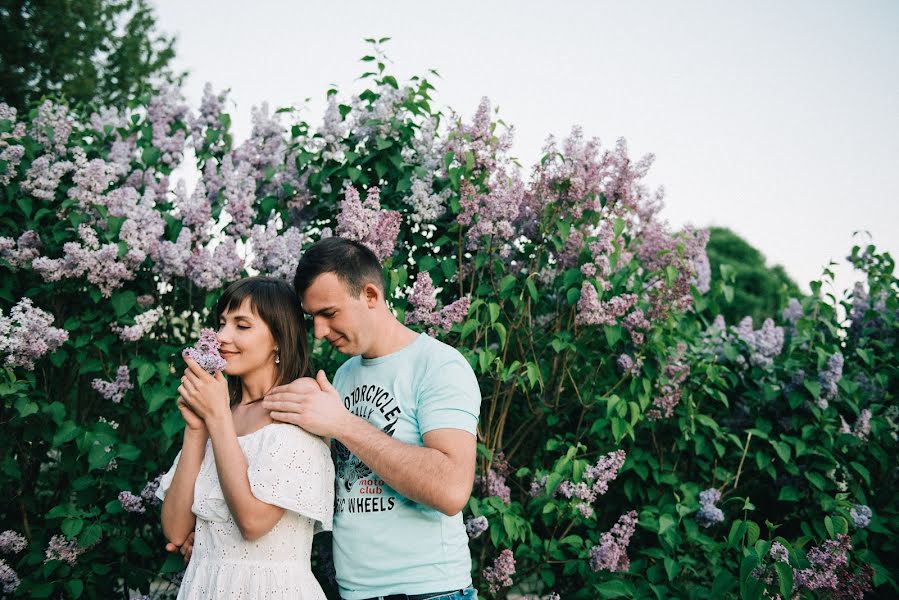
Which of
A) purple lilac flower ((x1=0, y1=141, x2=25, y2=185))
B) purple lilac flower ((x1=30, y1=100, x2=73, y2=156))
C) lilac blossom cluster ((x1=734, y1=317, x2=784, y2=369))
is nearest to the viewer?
purple lilac flower ((x1=0, y1=141, x2=25, y2=185))

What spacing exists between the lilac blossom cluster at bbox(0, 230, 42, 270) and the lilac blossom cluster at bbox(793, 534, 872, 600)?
3699 millimetres

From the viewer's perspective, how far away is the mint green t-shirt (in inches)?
82.7

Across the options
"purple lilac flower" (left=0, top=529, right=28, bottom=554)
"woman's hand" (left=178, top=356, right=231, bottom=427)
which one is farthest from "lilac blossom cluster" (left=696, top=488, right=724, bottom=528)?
"purple lilac flower" (left=0, top=529, right=28, bottom=554)

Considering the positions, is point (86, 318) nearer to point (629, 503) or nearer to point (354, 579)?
point (354, 579)

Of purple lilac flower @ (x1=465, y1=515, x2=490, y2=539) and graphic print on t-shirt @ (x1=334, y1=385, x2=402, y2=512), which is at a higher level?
graphic print on t-shirt @ (x1=334, y1=385, x2=402, y2=512)

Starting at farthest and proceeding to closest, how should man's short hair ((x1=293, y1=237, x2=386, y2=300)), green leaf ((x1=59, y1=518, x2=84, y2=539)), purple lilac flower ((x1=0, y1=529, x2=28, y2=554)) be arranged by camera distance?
1. purple lilac flower ((x1=0, y1=529, x2=28, y2=554))
2. green leaf ((x1=59, y1=518, x2=84, y2=539))
3. man's short hair ((x1=293, y1=237, x2=386, y2=300))

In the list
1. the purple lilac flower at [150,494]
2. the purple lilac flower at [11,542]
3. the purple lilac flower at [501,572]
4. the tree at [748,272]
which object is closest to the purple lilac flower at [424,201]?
the purple lilac flower at [501,572]

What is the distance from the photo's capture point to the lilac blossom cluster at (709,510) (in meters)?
3.27

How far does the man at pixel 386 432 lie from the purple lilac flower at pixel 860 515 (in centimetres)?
227

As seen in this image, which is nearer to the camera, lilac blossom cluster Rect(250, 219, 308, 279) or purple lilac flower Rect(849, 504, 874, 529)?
lilac blossom cluster Rect(250, 219, 308, 279)

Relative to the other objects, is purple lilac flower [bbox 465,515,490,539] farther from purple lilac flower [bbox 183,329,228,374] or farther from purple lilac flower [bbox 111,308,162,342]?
purple lilac flower [bbox 111,308,162,342]

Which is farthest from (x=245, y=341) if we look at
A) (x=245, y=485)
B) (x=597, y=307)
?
(x=597, y=307)

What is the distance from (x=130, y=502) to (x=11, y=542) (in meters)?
0.71

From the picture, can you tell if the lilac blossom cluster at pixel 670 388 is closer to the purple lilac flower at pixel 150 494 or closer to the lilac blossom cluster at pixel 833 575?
the lilac blossom cluster at pixel 833 575
